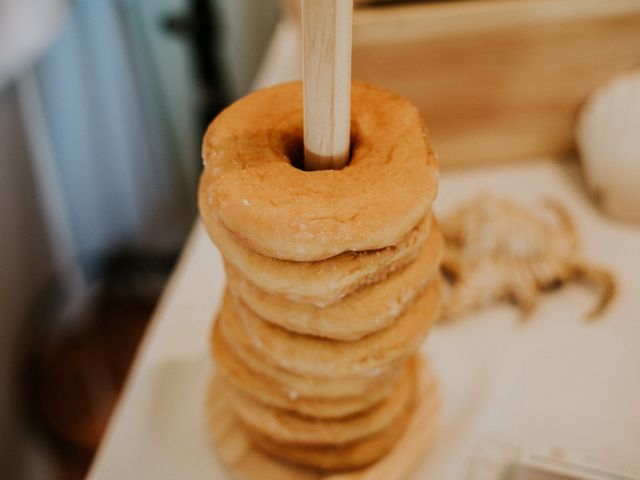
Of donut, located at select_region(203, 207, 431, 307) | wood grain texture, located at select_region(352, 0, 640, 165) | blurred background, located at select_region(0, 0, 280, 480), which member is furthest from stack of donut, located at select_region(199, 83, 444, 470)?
blurred background, located at select_region(0, 0, 280, 480)

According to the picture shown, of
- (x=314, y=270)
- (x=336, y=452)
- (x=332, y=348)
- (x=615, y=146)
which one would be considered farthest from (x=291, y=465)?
(x=615, y=146)

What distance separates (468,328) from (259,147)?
0.49 metres

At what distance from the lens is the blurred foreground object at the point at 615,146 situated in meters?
0.97

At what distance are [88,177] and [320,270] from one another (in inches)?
56.9

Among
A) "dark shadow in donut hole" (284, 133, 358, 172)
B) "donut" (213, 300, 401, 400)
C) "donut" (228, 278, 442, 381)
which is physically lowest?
"donut" (213, 300, 401, 400)

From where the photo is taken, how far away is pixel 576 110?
3.72 ft

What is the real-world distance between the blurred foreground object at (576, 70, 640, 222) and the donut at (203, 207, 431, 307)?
24.2 inches

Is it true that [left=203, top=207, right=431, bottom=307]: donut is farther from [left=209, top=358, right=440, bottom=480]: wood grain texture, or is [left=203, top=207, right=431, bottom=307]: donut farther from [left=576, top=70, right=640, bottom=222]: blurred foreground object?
[left=576, top=70, right=640, bottom=222]: blurred foreground object

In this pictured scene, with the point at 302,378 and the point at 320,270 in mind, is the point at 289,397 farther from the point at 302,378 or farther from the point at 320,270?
the point at 320,270

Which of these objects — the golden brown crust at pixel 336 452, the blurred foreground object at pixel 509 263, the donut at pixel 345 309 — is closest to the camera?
the donut at pixel 345 309

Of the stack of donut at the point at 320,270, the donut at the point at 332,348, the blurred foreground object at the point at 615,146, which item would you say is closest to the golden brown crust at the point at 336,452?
the stack of donut at the point at 320,270

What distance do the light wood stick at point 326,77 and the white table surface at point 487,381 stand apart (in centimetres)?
40

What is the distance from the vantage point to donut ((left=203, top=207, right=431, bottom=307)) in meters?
0.51

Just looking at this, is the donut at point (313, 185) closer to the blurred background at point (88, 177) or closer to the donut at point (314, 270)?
the donut at point (314, 270)
